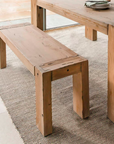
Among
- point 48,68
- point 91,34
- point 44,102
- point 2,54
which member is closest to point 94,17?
point 48,68

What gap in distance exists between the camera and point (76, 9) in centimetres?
164

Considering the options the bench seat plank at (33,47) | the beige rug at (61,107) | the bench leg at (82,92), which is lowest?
the beige rug at (61,107)

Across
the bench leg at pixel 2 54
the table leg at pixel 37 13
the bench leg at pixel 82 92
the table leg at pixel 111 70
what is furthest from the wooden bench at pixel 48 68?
the table leg at pixel 37 13

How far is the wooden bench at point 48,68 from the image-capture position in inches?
48.4

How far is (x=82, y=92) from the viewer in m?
1.38

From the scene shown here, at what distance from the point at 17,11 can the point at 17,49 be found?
161 cm

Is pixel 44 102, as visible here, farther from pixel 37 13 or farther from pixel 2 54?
pixel 37 13

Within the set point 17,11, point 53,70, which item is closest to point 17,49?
point 53,70

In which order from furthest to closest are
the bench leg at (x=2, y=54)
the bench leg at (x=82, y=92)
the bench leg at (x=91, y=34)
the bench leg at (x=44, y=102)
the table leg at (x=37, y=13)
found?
the bench leg at (x=91, y=34), the table leg at (x=37, y=13), the bench leg at (x=2, y=54), the bench leg at (x=82, y=92), the bench leg at (x=44, y=102)

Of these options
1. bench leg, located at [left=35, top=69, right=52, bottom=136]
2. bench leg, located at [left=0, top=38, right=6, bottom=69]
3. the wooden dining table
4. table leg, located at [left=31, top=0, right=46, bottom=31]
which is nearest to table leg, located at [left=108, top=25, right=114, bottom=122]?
the wooden dining table

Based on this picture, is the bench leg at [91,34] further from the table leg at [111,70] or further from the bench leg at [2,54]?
the table leg at [111,70]

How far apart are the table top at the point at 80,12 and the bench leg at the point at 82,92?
28 cm

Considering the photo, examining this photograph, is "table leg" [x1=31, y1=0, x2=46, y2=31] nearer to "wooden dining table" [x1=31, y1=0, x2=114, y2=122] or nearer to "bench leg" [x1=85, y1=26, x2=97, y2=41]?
"wooden dining table" [x1=31, y1=0, x2=114, y2=122]

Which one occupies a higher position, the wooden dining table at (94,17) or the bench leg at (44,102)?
the wooden dining table at (94,17)
